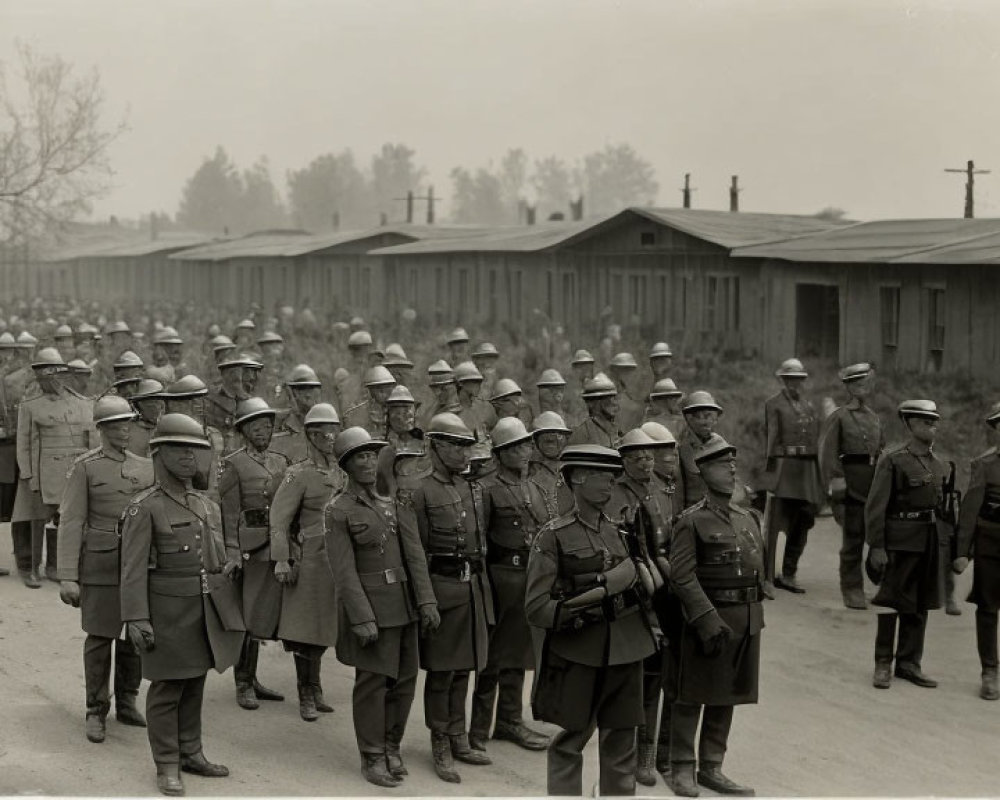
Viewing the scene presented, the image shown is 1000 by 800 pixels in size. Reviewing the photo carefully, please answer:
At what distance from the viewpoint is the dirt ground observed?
23.1 feet

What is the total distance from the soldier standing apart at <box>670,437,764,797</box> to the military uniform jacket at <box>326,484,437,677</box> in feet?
4.36

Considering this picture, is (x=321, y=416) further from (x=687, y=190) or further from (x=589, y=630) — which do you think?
(x=687, y=190)

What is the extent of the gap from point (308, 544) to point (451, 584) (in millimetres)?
1086

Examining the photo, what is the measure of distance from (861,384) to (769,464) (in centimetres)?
130

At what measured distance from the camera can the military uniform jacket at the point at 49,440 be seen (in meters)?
11.2

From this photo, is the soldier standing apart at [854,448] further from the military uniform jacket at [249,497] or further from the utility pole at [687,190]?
the utility pole at [687,190]

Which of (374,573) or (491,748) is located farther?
(491,748)

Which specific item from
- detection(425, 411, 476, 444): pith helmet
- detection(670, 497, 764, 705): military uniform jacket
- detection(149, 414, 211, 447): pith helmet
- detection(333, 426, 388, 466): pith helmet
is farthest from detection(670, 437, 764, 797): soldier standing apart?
detection(149, 414, 211, 447): pith helmet

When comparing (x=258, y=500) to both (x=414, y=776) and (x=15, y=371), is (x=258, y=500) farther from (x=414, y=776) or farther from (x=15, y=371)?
(x=15, y=371)

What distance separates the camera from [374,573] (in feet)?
23.5

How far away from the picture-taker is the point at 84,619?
25.1 feet

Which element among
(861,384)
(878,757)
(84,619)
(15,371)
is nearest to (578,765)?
(878,757)

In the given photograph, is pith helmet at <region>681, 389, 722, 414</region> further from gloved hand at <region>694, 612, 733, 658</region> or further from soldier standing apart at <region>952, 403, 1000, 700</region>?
gloved hand at <region>694, 612, 733, 658</region>

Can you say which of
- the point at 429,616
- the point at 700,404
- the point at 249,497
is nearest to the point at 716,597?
the point at 429,616
